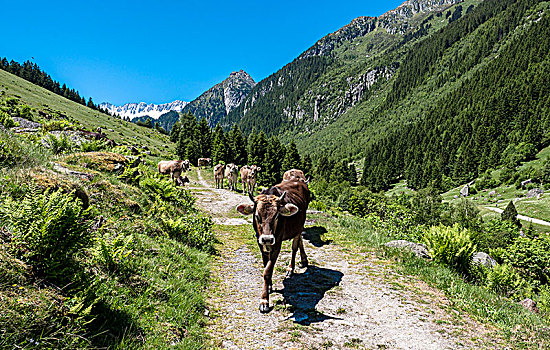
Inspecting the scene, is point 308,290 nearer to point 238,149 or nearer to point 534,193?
point 238,149

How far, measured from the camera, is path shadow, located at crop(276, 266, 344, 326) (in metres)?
5.38

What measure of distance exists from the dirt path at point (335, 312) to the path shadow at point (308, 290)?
0.07ft

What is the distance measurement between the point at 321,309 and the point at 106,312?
4178 mm

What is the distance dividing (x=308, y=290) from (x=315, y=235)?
17.7ft

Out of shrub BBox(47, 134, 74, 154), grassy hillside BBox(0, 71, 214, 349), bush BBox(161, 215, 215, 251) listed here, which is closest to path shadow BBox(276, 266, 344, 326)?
grassy hillside BBox(0, 71, 214, 349)

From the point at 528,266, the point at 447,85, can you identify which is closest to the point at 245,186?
the point at 528,266

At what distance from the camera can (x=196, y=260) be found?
783 centimetres

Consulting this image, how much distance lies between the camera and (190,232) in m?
9.45

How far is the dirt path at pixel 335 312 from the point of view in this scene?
14.9 feet

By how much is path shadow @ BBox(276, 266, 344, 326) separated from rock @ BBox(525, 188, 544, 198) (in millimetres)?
98983

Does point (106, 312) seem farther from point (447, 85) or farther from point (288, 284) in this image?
point (447, 85)

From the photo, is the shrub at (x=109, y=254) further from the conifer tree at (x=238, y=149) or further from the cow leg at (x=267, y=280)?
the conifer tree at (x=238, y=149)

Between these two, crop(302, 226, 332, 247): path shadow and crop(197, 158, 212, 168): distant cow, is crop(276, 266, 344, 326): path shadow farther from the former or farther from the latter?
crop(197, 158, 212, 168): distant cow

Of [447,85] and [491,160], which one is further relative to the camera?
[447,85]
